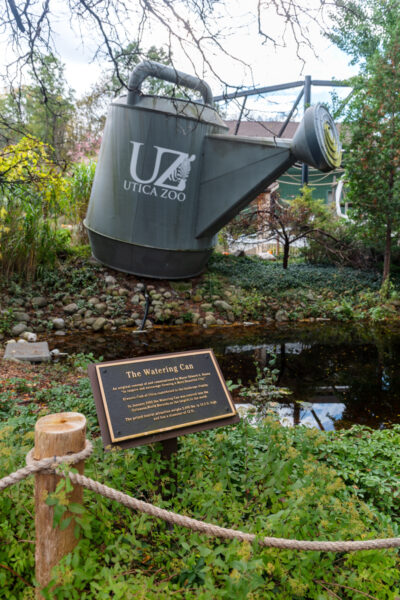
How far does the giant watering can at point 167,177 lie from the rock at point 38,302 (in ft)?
4.10

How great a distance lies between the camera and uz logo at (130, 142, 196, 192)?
6.07 m

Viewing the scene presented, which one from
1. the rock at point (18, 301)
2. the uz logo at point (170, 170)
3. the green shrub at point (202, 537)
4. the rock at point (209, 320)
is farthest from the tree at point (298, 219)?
the green shrub at point (202, 537)

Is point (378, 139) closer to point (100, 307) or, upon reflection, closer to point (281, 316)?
point (281, 316)

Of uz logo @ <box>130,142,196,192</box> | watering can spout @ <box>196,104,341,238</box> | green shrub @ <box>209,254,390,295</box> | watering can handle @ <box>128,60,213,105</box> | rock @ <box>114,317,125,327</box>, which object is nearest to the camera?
watering can spout @ <box>196,104,341,238</box>

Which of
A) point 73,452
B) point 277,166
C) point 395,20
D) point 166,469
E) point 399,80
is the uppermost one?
point 395,20

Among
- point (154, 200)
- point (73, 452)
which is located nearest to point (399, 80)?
point (154, 200)

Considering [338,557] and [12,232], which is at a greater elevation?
[12,232]

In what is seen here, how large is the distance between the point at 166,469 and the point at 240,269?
23.1 feet

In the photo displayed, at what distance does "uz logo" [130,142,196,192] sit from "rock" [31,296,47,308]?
223 centimetres

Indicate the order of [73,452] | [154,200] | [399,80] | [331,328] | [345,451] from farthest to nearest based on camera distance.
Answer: [399,80]
[331,328]
[154,200]
[345,451]
[73,452]

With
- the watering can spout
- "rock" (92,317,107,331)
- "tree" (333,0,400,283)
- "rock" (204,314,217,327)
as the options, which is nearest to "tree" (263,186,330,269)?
"tree" (333,0,400,283)

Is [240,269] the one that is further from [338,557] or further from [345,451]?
[338,557]

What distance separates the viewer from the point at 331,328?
720 centimetres

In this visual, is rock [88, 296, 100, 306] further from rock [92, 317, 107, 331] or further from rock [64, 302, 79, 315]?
rock [92, 317, 107, 331]
